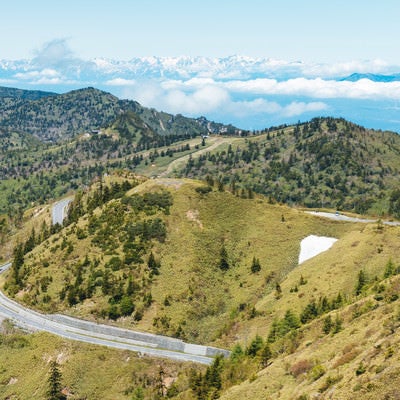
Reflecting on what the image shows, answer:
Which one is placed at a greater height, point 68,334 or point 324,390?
point 324,390

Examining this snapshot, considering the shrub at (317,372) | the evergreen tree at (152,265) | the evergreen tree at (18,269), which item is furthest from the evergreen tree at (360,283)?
the evergreen tree at (18,269)

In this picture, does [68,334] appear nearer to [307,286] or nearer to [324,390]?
[307,286]

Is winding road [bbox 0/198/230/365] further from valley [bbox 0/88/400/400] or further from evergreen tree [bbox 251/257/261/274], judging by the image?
evergreen tree [bbox 251/257/261/274]

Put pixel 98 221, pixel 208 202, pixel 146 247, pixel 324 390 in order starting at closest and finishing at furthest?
pixel 324 390 < pixel 146 247 < pixel 98 221 < pixel 208 202

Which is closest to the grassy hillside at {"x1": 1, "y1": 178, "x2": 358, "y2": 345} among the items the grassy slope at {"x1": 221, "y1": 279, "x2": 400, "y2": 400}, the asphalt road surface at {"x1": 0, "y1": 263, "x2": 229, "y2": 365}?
the asphalt road surface at {"x1": 0, "y1": 263, "x2": 229, "y2": 365}

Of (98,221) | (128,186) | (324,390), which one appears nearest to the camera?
(324,390)

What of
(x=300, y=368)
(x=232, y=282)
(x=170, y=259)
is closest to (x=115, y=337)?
(x=170, y=259)

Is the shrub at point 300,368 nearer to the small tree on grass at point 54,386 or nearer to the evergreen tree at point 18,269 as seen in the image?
the small tree on grass at point 54,386

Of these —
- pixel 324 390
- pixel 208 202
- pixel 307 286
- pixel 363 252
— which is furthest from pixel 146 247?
pixel 324 390
